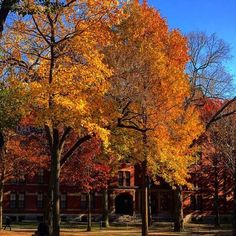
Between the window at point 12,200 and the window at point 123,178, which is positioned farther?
the window at point 123,178

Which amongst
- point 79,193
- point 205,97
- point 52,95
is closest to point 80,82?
point 52,95

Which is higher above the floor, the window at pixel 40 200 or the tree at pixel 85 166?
the tree at pixel 85 166

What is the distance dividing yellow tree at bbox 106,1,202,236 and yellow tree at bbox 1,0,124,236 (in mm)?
1819

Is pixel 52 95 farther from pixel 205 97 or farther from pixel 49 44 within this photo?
pixel 205 97

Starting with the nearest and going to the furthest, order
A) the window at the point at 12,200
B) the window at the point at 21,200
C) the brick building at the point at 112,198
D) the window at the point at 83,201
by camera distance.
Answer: the window at the point at 12,200 → the brick building at the point at 112,198 → the window at the point at 21,200 → the window at the point at 83,201

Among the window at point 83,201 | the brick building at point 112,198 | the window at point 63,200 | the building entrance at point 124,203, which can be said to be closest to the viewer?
the brick building at point 112,198

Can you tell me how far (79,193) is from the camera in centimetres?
6744

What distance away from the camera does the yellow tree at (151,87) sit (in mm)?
25062

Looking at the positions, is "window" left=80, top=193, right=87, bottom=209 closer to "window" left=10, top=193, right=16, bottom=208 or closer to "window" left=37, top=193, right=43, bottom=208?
"window" left=37, top=193, right=43, bottom=208

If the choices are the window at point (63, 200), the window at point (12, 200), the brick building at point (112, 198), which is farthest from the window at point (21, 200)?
the window at point (63, 200)

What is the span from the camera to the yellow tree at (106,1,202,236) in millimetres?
25062

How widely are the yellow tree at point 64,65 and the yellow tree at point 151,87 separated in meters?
1.82

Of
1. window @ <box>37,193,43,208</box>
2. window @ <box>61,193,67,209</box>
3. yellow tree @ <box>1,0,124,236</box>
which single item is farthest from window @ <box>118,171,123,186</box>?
yellow tree @ <box>1,0,124,236</box>

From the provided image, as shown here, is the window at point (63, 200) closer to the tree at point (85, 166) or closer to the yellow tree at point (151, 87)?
the tree at point (85, 166)
